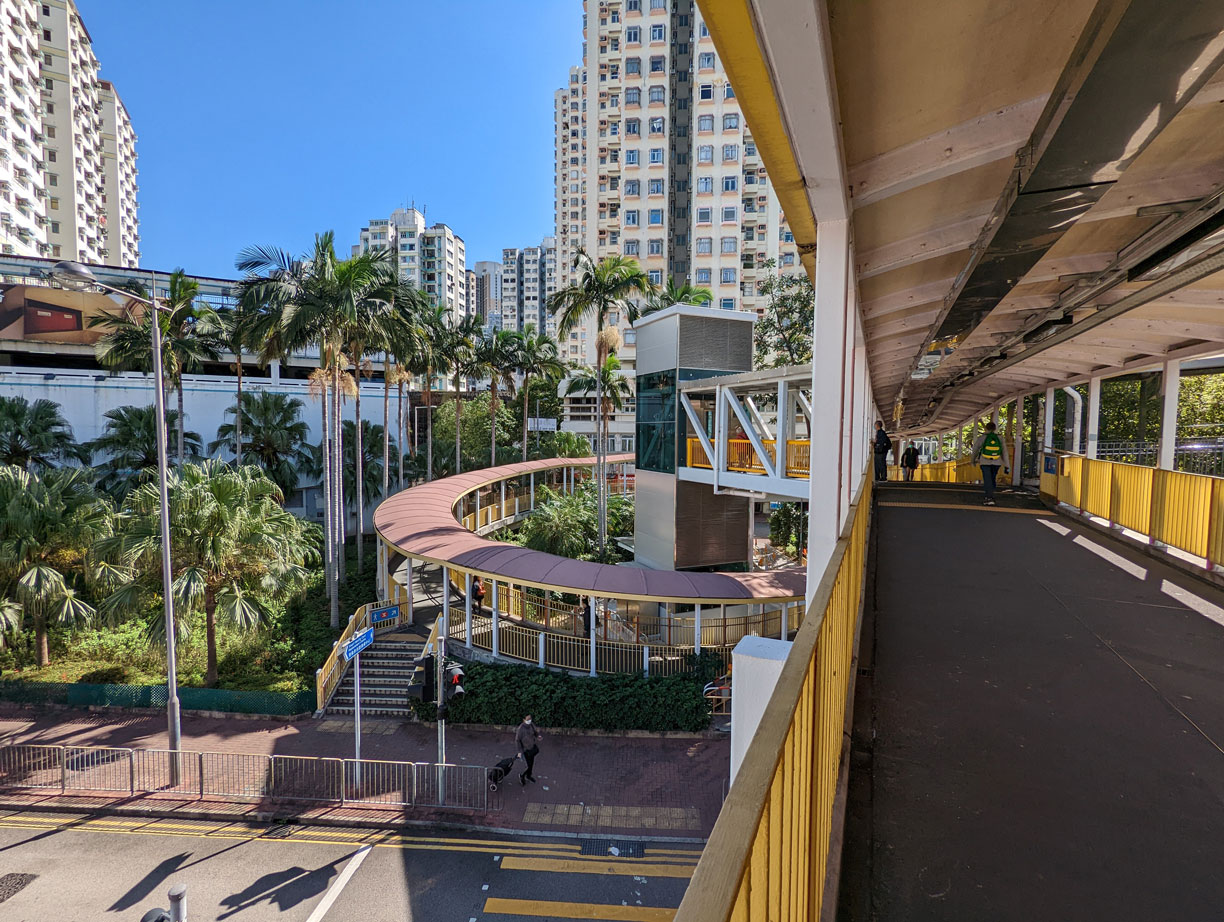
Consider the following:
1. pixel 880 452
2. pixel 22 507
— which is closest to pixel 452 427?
pixel 22 507

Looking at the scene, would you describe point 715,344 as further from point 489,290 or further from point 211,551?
point 489,290

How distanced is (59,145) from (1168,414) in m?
82.7

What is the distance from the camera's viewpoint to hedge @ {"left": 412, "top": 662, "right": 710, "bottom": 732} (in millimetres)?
13414

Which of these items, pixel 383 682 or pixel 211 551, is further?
pixel 383 682

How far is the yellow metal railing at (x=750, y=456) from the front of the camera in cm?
1461

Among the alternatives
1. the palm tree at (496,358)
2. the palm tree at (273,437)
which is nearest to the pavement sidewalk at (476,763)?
the palm tree at (273,437)

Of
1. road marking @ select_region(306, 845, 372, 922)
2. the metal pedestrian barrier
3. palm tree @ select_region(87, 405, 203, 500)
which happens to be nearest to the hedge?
the metal pedestrian barrier

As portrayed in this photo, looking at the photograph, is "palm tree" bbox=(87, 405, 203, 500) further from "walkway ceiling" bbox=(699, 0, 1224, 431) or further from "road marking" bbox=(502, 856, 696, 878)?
"walkway ceiling" bbox=(699, 0, 1224, 431)

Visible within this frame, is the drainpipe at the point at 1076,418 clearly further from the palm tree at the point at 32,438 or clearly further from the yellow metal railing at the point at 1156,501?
the palm tree at the point at 32,438

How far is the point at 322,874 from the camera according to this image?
9.12 m

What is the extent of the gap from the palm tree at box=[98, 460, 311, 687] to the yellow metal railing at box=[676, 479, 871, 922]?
49.4 ft

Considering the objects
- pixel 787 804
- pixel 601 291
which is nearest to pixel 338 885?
pixel 787 804

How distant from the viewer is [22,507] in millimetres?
15117

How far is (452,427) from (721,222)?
25.7m
